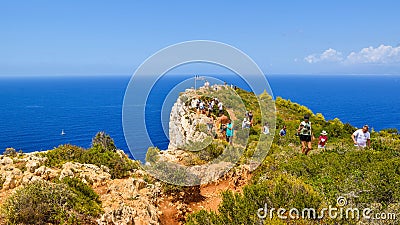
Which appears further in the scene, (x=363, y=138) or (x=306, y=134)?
(x=306, y=134)

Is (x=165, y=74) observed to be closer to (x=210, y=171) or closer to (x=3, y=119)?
(x=210, y=171)

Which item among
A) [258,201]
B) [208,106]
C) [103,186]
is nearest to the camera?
[258,201]

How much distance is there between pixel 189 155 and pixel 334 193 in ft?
18.9

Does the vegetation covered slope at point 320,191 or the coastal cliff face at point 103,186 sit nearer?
the vegetation covered slope at point 320,191

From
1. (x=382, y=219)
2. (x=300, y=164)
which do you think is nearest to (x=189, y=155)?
(x=300, y=164)

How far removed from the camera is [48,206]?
7.06 meters

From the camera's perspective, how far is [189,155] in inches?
471

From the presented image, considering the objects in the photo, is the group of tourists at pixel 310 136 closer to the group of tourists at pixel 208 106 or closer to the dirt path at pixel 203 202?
the dirt path at pixel 203 202

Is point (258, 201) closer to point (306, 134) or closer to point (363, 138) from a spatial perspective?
point (306, 134)

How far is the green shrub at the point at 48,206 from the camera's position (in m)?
6.78

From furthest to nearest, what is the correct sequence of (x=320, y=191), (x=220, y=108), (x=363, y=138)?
(x=220, y=108), (x=363, y=138), (x=320, y=191)

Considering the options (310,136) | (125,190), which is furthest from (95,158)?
(310,136)

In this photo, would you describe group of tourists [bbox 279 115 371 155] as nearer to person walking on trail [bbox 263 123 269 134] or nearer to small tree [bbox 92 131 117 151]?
person walking on trail [bbox 263 123 269 134]

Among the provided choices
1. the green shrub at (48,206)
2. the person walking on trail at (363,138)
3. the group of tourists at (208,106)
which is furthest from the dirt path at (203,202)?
the group of tourists at (208,106)
